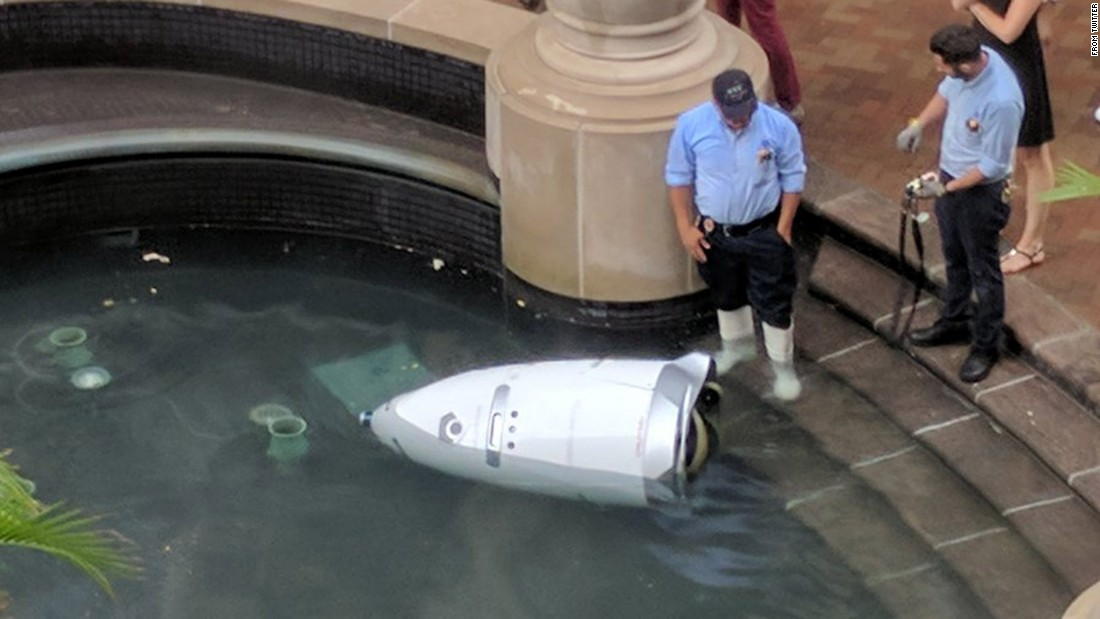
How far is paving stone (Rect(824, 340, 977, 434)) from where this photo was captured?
6.43 meters

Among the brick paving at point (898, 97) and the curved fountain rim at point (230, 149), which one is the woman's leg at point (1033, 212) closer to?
the brick paving at point (898, 97)

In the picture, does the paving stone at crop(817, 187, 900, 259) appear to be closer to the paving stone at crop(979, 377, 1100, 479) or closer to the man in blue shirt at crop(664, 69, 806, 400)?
the man in blue shirt at crop(664, 69, 806, 400)

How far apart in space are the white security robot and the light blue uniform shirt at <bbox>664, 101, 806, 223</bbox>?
576 mm

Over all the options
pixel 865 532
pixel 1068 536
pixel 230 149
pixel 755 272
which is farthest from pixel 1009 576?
pixel 230 149

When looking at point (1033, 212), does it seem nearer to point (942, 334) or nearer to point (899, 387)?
point (942, 334)

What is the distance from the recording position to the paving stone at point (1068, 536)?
223 inches

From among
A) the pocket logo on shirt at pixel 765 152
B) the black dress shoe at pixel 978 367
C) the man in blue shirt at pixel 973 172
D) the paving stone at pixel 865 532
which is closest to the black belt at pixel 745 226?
the pocket logo on shirt at pixel 765 152

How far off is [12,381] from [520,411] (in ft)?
7.40

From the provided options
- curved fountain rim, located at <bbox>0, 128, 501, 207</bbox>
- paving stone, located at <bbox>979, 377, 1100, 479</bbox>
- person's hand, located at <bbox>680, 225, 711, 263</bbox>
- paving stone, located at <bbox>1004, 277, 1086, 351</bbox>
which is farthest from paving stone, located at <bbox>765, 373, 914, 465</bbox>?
curved fountain rim, located at <bbox>0, 128, 501, 207</bbox>

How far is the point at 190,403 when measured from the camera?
703 cm

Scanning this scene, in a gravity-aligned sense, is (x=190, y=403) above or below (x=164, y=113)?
below

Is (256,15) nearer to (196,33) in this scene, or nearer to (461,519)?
(196,33)

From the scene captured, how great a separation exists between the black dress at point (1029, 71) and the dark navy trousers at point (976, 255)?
2.07ft

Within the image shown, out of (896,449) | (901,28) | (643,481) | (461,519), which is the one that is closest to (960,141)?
(896,449)
